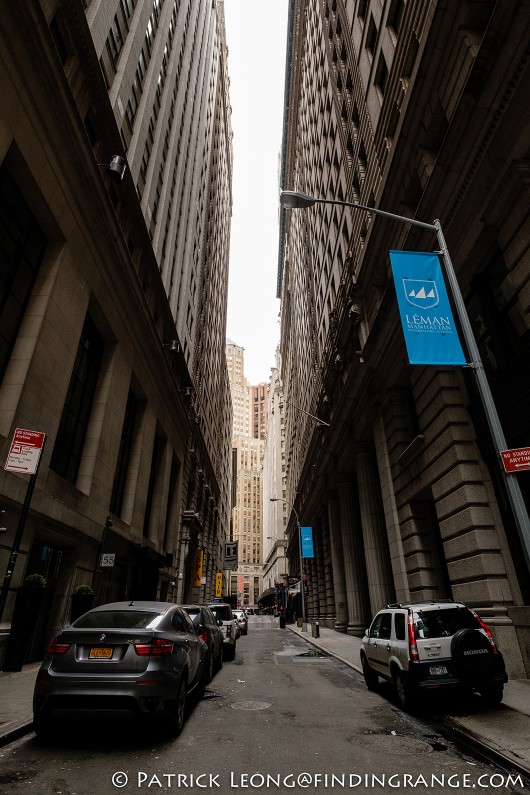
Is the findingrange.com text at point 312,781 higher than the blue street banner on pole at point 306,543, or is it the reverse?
the blue street banner on pole at point 306,543

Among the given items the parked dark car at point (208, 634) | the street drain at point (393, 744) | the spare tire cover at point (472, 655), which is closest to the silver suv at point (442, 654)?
the spare tire cover at point (472, 655)

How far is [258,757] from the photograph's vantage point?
216 inches

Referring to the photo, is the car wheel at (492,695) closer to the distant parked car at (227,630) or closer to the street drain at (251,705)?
the street drain at (251,705)

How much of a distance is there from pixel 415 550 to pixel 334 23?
30.5 m

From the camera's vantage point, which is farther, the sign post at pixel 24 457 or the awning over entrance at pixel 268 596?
the awning over entrance at pixel 268 596

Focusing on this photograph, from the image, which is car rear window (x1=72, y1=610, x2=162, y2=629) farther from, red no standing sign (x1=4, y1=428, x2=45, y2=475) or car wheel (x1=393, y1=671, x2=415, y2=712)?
car wheel (x1=393, y1=671, x2=415, y2=712)

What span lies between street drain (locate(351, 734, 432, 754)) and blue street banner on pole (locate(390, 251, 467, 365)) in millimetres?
5580

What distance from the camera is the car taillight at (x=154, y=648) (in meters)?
5.98

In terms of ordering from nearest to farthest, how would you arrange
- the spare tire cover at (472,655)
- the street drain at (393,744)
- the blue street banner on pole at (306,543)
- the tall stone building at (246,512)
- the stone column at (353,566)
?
1. the street drain at (393,744)
2. the spare tire cover at (472,655)
3. the stone column at (353,566)
4. the blue street banner on pole at (306,543)
5. the tall stone building at (246,512)

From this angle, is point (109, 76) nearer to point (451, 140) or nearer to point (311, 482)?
point (451, 140)

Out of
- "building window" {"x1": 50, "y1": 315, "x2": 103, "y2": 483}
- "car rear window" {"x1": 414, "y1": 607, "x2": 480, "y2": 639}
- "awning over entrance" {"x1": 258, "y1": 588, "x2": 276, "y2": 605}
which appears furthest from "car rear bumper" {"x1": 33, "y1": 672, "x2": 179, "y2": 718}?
"awning over entrance" {"x1": 258, "y1": 588, "x2": 276, "y2": 605}

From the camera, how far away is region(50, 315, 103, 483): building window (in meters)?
16.7

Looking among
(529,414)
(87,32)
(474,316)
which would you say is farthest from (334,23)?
(529,414)

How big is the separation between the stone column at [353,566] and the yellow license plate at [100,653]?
939 inches
